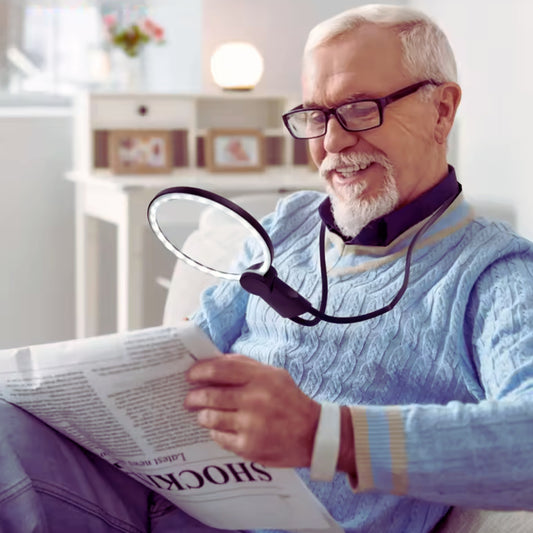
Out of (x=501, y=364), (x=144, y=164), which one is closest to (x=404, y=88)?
(x=501, y=364)

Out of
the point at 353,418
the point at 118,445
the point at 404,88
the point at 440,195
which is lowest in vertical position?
the point at 118,445

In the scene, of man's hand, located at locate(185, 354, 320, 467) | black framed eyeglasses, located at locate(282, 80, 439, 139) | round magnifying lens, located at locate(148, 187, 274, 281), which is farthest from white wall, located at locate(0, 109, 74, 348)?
man's hand, located at locate(185, 354, 320, 467)

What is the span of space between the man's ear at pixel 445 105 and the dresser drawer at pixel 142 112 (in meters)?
1.74

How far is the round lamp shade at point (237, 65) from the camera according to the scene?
301 cm

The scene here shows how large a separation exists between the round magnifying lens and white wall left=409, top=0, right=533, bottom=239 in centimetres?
82

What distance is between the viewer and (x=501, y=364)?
1.01 m

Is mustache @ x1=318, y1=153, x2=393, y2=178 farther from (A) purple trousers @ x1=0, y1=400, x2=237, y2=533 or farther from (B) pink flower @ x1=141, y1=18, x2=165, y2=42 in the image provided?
(B) pink flower @ x1=141, y1=18, x2=165, y2=42

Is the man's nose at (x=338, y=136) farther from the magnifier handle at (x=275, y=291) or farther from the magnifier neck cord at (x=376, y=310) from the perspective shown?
the magnifier handle at (x=275, y=291)

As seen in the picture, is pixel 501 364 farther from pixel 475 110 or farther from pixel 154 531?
pixel 475 110

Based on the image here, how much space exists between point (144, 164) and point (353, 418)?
6.81 ft

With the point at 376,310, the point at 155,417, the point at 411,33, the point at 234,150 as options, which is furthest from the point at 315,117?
the point at 234,150

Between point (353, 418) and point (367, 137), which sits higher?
point (367, 137)

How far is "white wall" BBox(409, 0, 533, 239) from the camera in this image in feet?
7.86

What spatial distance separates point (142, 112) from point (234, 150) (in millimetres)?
299
